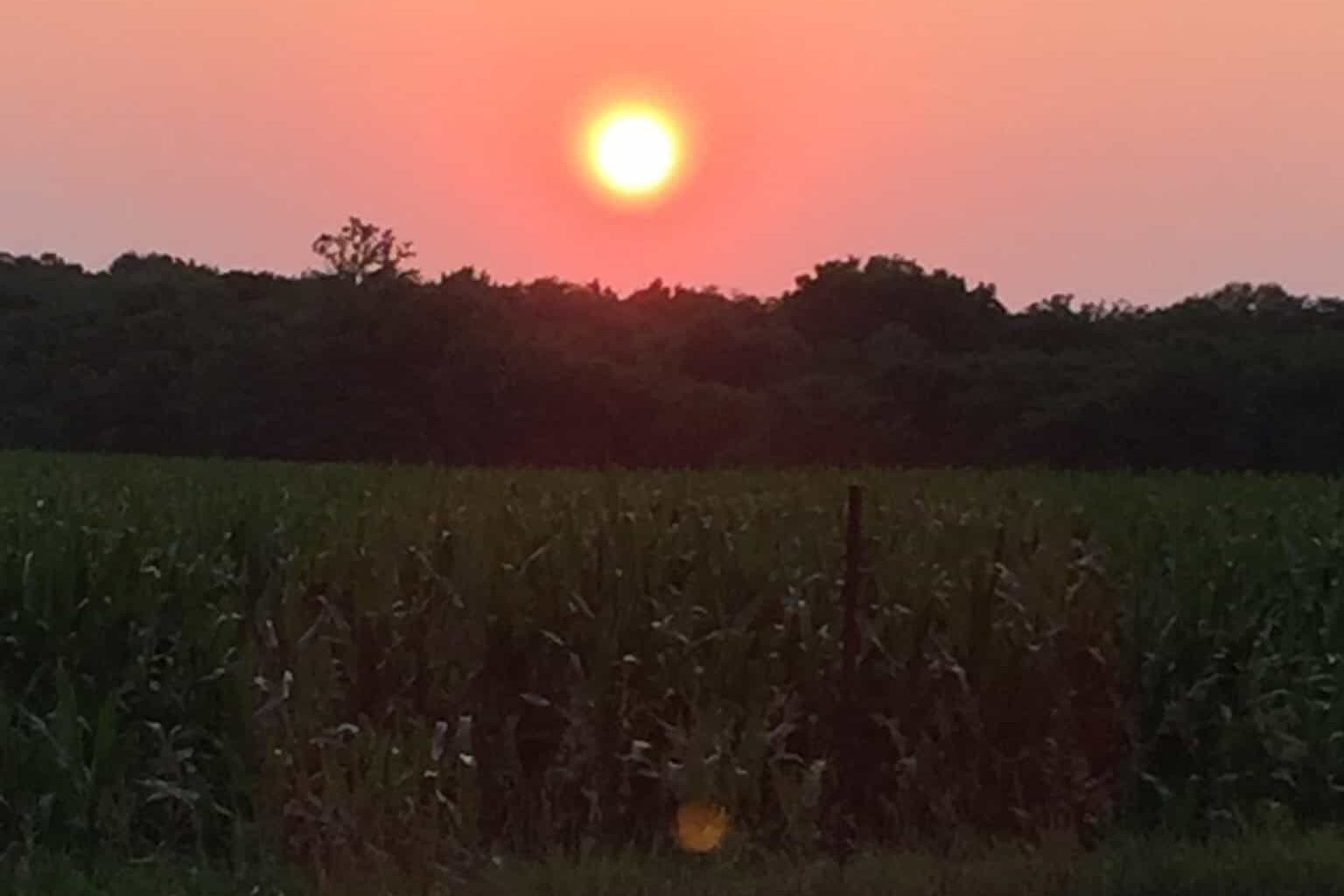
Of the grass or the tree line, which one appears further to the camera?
the tree line

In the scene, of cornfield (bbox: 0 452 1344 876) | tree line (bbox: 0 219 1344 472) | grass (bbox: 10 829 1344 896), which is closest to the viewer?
grass (bbox: 10 829 1344 896)

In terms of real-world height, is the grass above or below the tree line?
below

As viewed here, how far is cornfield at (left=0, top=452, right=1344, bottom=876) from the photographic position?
8.40m

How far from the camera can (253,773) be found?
341 inches

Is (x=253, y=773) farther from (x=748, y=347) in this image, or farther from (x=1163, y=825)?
(x=748, y=347)

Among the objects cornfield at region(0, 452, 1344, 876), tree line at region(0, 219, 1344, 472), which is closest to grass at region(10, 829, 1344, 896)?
cornfield at region(0, 452, 1344, 876)

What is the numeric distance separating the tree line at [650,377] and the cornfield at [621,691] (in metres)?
34.8

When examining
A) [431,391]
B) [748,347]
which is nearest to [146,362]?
[431,391]

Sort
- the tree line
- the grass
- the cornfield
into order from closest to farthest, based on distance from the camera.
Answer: the grass < the cornfield < the tree line

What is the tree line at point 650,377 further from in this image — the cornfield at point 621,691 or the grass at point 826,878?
the grass at point 826,878

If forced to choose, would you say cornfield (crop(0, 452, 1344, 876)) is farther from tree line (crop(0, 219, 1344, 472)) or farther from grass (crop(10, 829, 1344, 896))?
tree line (crop(0, 219, 1344, 472))

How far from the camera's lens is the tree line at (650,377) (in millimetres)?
47031

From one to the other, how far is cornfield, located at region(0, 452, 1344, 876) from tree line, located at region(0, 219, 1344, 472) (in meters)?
34.8

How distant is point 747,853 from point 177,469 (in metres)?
20.2
